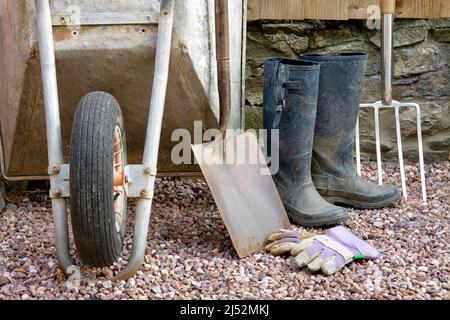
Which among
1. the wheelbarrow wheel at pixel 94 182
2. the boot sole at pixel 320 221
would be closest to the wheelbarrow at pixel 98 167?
the wheelbarrow wheel at pixel 94 182

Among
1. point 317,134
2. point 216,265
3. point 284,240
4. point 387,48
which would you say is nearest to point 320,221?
point 284,240

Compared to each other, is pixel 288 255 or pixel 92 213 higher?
pixel 92 213

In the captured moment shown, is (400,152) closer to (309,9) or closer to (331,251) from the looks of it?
(309,9)

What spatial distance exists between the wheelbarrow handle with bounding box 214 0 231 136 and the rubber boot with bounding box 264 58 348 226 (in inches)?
8.8

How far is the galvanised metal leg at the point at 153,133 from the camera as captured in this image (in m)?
2.07

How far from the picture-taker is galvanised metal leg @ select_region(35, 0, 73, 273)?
6.80ft

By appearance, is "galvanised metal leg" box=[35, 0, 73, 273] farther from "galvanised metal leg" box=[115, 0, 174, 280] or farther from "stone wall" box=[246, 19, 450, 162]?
"stone wall" box=[246, 19, 450, 162]

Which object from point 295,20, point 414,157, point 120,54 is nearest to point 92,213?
point 120,54

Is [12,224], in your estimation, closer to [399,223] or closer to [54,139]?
[54,139]

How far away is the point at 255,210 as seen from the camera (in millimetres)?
2449

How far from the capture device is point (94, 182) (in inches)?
75.6

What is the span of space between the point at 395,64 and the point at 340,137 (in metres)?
0.75

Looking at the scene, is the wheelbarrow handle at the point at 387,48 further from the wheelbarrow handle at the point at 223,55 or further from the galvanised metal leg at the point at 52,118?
the galvanised metal leg at the point at 52,118

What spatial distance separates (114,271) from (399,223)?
1057 millimetres
